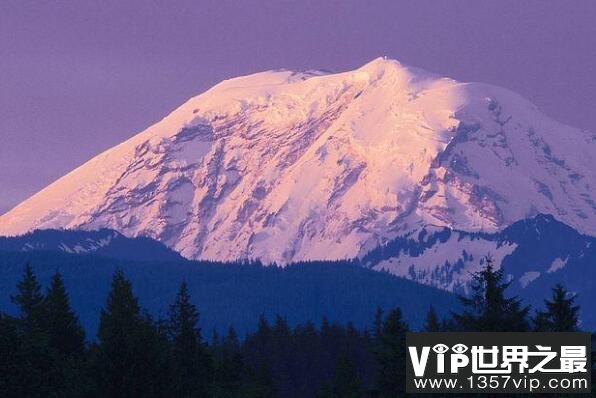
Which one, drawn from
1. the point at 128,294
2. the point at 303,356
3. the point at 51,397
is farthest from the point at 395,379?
the point at 303,356

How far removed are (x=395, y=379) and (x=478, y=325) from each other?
35.4 feet

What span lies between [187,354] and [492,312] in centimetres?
3494

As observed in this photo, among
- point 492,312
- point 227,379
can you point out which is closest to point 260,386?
point 227,379

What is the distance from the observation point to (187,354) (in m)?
108

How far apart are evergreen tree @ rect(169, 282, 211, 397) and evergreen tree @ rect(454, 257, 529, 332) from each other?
1682 cm

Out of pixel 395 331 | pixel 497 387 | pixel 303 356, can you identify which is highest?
pixel 303 356

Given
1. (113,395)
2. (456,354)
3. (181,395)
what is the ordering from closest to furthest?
1. (456,354)
2. (113,395)
3. (181,395)

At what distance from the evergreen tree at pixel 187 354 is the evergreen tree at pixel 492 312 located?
16.8 m

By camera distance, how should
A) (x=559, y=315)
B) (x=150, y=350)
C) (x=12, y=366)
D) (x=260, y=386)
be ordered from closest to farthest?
(x=12, y=366), (x=150, y=350), (x=559, y=315), (x=260, y=386)

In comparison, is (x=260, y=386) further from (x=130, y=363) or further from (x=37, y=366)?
(x=130, y=363)

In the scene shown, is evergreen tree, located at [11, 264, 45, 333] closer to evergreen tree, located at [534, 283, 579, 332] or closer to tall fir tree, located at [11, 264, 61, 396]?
tall fir tree, located at [11, 264, 61, 396]

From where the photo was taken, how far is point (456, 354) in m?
71.4

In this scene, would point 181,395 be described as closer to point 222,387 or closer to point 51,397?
point 51,397

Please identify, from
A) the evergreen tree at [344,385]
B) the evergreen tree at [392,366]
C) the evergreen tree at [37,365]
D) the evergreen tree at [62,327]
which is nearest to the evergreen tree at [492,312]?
the evergreen tree at [392,366]
